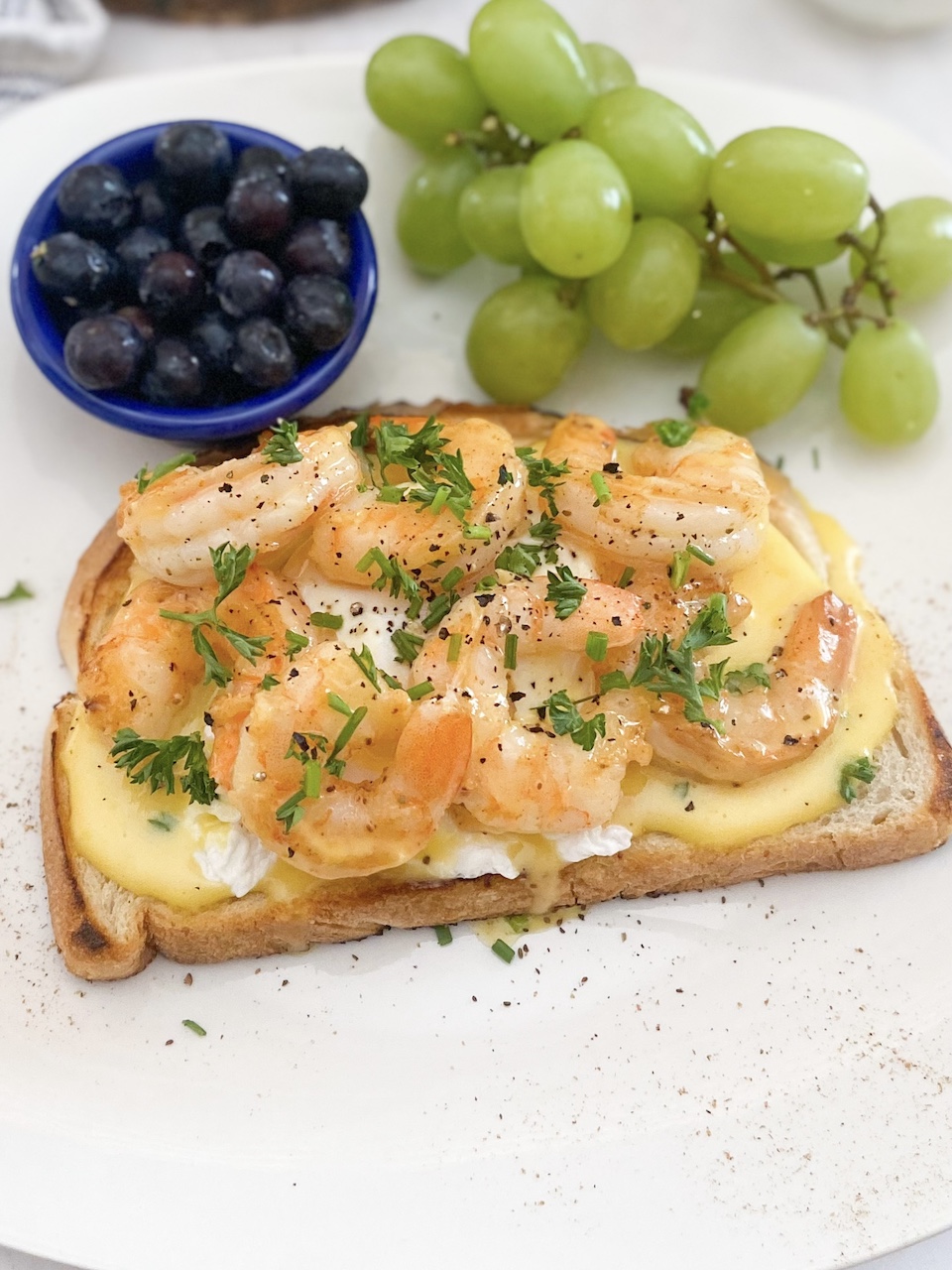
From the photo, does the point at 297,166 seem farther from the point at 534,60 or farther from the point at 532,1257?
the point at 532,1257

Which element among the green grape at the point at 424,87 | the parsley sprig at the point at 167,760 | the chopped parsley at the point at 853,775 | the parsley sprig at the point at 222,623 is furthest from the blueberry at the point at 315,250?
the chopped parsley at the point at 853,775

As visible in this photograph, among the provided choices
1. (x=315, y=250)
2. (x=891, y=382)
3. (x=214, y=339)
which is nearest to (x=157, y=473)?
(x=214, y=339)

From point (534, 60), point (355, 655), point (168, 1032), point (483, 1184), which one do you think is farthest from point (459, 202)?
point (483, 1184)

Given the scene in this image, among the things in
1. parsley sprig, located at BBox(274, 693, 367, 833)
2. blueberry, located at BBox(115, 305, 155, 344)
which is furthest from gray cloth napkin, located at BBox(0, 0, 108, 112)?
parsley sprig, located at BBox(274, 693, 367, 833)

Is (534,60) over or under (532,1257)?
over

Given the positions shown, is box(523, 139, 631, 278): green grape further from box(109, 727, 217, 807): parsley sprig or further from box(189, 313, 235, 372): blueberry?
box(109, 727, 217, 807): parsley sprig

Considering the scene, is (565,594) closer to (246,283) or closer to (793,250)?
(246,283)
